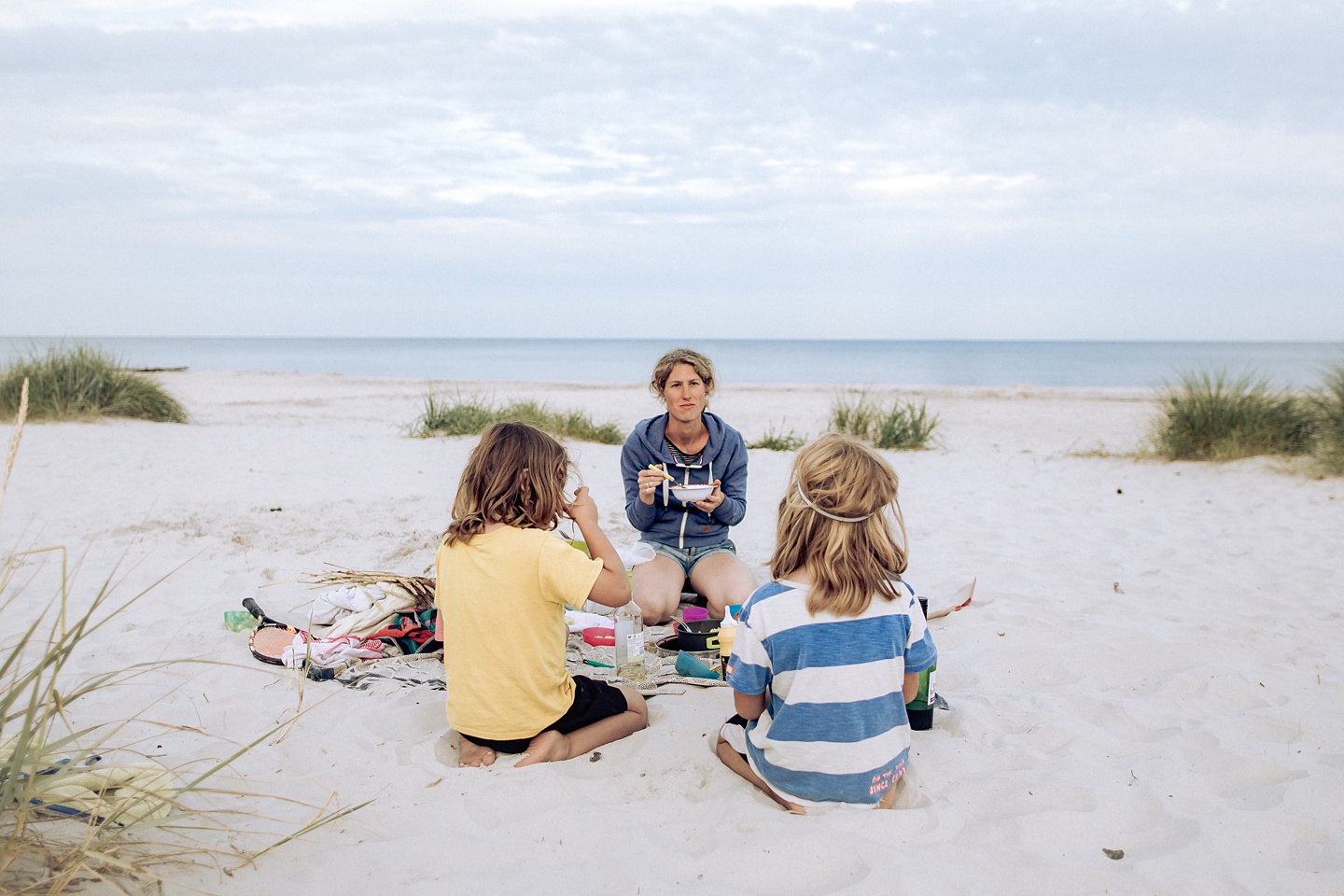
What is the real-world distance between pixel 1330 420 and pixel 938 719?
734 cm

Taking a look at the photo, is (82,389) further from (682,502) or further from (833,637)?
(833,637)

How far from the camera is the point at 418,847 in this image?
223 cm

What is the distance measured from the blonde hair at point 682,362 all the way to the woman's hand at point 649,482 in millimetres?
451

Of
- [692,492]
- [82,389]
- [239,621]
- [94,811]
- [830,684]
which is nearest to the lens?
[94,811]

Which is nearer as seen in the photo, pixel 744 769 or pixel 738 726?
pixel 744 769

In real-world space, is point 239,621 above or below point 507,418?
below

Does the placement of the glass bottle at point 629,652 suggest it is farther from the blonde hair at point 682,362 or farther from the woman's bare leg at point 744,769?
the blonde hair at point 682,362

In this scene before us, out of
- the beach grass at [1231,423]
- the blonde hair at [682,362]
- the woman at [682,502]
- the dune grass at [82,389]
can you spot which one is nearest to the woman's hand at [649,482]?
the woman at [682,502]

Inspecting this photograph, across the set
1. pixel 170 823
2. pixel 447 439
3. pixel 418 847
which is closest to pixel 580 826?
pixel 418 847

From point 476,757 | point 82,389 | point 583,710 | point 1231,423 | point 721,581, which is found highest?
point 1231,423

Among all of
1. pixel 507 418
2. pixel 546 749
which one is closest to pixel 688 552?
pixel 546 749

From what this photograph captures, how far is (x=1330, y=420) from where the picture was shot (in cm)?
794

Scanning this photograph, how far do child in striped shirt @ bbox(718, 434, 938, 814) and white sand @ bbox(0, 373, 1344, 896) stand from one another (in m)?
0.15

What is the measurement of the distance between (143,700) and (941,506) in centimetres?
569
